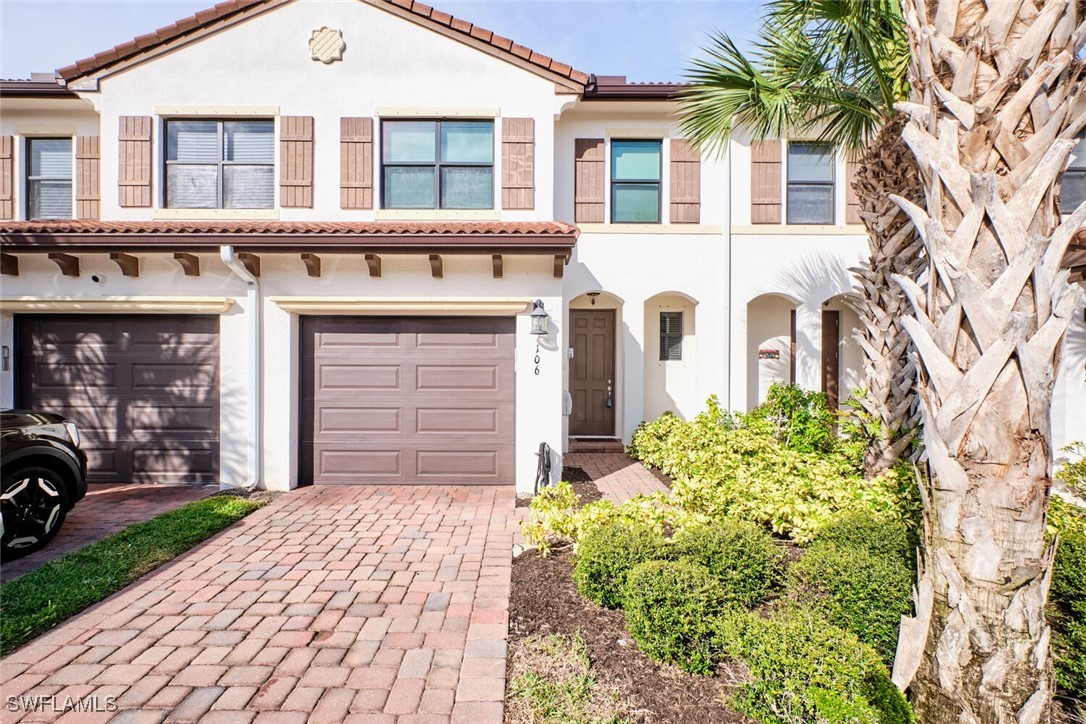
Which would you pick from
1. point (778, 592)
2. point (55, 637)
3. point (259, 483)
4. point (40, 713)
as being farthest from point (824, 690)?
point (259, 483)

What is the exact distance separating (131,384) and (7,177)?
16.9ft

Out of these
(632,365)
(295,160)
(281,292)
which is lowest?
(632,365)

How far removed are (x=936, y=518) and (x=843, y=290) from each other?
8029 millimetres

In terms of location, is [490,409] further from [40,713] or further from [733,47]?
[733,47]

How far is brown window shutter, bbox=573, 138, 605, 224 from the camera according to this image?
Answer: 9.04 meters

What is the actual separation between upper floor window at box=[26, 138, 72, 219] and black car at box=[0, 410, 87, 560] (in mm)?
5895

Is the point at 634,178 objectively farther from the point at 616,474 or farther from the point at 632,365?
the point at 616,474

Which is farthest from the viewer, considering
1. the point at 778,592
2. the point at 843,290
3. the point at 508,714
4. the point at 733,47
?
the point at 843,290

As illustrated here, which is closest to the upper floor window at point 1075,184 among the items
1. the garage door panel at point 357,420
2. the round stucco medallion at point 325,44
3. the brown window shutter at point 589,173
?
the brown window shutter at point 589,173

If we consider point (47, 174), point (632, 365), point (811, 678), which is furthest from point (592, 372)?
point (47, 174)

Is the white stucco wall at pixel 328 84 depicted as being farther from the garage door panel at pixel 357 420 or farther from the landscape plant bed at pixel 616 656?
the landscape plant bed at pixel 616 656

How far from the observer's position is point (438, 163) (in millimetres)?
7648

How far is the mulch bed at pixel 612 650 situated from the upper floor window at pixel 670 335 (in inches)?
254

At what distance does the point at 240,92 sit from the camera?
7.53 meters
